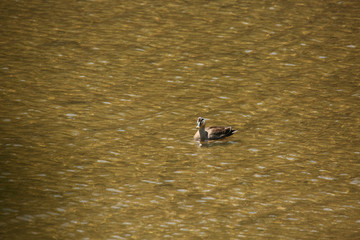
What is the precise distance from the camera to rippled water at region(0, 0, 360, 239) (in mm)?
11344

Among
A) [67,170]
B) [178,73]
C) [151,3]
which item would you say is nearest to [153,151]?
[67,170]

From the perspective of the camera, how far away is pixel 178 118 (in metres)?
15.3

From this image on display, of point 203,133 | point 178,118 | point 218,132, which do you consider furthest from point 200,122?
point 178,118

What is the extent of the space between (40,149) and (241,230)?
191 inches

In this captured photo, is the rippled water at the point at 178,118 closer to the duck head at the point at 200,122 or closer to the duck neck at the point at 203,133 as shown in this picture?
the duck neck at the point at 203,133

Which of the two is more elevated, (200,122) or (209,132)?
(200,122)

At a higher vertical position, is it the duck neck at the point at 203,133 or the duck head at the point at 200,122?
the duck head at the point at 200,122

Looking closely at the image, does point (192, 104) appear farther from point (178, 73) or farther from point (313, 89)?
point (313, 89)

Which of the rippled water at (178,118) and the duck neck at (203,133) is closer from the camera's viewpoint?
the rippled water at (178,118)

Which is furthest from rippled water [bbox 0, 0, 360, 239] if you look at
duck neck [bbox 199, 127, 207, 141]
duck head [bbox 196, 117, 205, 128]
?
duck head [bbox 196, 117, 205, 128]

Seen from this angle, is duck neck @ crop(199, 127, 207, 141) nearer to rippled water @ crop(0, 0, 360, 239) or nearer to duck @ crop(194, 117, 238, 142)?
duck @ crop(194, 117, 238, 142)

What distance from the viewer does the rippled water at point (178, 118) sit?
1134cm

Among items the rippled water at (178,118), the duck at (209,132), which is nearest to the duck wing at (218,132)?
the duck at (209,132)

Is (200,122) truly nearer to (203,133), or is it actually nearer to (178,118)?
(203,133)
